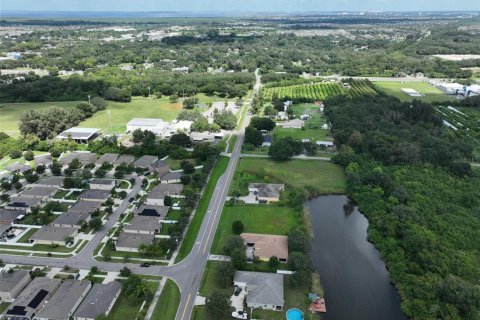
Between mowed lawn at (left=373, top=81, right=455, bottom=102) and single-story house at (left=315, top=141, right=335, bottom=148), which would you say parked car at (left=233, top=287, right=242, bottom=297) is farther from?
mowed lawn at (left=373, top=81, right=455, bottom=102)

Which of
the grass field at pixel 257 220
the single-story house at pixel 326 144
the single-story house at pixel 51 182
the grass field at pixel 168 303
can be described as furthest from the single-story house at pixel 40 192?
the single-story house at pixel 326 144

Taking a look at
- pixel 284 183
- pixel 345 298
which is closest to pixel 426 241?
pixel 345 298

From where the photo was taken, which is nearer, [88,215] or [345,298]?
[345,298]

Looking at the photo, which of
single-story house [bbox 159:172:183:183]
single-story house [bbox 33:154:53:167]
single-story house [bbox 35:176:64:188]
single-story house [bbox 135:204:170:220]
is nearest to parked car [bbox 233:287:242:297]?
single-story house [bbox 135:204:170:220]

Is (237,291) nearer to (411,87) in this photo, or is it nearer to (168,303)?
(168,303)

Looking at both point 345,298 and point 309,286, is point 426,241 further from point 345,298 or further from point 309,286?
point 309,286

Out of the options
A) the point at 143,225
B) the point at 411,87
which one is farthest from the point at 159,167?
the point at 411,87
